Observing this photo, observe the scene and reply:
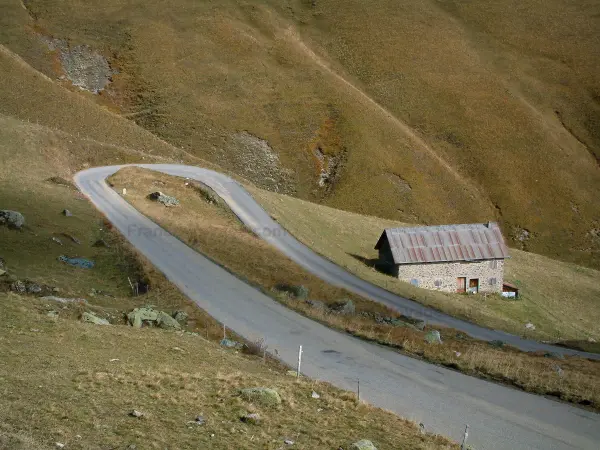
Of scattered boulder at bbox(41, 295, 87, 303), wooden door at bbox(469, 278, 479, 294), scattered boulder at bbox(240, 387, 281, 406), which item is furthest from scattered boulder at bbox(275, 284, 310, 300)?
wooden door at bbox(469, 278, 479, 294)

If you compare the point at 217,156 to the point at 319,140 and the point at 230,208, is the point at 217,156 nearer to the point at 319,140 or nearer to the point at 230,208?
the point at 319,140

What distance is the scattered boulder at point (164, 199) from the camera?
53.8 meters

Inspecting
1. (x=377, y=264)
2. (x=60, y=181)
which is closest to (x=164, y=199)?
(x=60, y=181)

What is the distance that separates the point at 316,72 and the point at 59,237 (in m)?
83.9

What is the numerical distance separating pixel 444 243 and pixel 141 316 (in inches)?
1425

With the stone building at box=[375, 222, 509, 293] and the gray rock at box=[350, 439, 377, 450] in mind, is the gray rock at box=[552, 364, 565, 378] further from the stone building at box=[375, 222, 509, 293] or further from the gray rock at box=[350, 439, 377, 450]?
the stone building at box=[375, 222, 509, 293]

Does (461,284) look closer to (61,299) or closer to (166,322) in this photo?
(166,322)

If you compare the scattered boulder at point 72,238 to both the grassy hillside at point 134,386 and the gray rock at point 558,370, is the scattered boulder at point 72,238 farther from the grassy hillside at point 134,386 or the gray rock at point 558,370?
the gray rock at point 558,370

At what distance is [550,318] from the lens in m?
53.7

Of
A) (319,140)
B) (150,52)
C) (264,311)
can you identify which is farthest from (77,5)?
(264,311)

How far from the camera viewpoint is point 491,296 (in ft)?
186

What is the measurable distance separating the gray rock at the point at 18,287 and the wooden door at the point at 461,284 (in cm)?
3910

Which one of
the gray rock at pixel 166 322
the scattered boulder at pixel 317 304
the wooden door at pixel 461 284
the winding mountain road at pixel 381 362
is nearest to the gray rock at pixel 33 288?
the gray rock at pixel 166 322

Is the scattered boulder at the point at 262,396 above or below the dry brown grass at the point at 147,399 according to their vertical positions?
above
